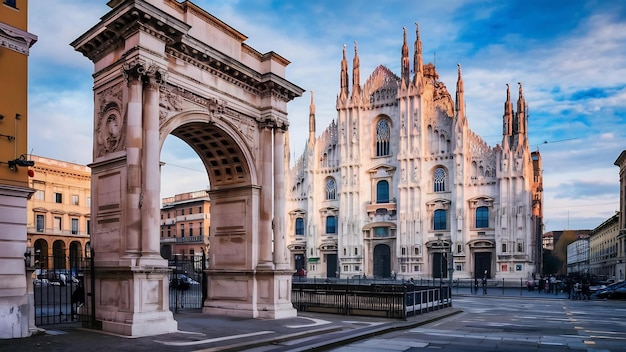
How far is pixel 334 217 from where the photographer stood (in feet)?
226

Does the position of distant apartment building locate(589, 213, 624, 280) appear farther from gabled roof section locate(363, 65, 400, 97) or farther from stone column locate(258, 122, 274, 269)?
stone column locate(258, 122, 274, 269)

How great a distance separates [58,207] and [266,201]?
48.6 meters

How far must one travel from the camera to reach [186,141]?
22688 millimetres

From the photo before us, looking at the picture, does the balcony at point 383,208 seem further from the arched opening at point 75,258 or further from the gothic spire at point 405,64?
the arched opening at point 75,258

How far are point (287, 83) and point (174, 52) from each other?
→ 19.1ft

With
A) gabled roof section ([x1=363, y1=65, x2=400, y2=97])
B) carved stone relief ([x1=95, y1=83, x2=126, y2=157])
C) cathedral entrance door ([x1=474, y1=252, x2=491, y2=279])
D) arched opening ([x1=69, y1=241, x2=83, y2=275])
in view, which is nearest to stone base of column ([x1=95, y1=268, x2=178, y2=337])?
arched opening ([x1=69, y1=241, x2=83, y2=275])

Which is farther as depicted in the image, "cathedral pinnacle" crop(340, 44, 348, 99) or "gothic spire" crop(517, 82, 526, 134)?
"cathedral pinnacle" crop(340, 44, 348, 99)

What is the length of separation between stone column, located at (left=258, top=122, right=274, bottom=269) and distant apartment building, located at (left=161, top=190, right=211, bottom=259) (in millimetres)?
57050

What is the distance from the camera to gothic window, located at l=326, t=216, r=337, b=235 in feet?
225

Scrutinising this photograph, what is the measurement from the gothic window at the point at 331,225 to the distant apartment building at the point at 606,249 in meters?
38.8

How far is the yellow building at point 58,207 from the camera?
198ft

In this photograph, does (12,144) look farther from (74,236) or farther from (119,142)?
(74,236)

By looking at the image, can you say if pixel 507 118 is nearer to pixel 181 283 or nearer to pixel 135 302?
pixel 181 283

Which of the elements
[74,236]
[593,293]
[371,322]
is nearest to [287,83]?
[371,322]
